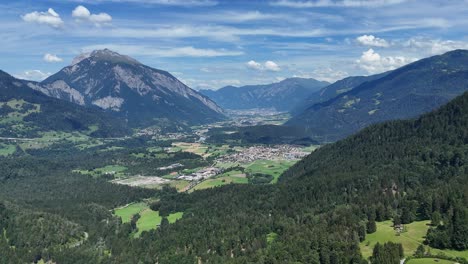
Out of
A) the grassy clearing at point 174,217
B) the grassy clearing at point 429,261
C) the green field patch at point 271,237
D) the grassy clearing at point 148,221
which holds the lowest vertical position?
the grassy clearing at point 148,221

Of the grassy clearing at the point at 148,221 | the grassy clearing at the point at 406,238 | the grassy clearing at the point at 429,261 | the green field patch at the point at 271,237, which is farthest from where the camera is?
the grassy clearing at the point at 148,221

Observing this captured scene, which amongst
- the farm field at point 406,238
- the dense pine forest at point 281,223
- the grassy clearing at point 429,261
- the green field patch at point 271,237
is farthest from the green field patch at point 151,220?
the grassy clearing at point 429,261

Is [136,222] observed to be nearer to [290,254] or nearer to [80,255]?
[80,255]

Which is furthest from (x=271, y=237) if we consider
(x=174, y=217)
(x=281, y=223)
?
(x=174, y=217)

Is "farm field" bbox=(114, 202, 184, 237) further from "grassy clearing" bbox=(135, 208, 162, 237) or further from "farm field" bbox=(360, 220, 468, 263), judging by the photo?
"farm field" bbox=(360, 220, 468, 263)

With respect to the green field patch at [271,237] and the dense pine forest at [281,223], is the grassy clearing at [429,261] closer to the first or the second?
the dense pine forest at [281,223]

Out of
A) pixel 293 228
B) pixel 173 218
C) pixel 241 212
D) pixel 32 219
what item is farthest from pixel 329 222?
pixel 32 219

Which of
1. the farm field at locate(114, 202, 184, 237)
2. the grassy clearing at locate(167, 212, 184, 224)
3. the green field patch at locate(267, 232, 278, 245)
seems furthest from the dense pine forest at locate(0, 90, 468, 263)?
the farm field at locate(114, 202, 184, 237)

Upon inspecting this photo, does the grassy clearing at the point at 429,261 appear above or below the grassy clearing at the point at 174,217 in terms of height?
above
